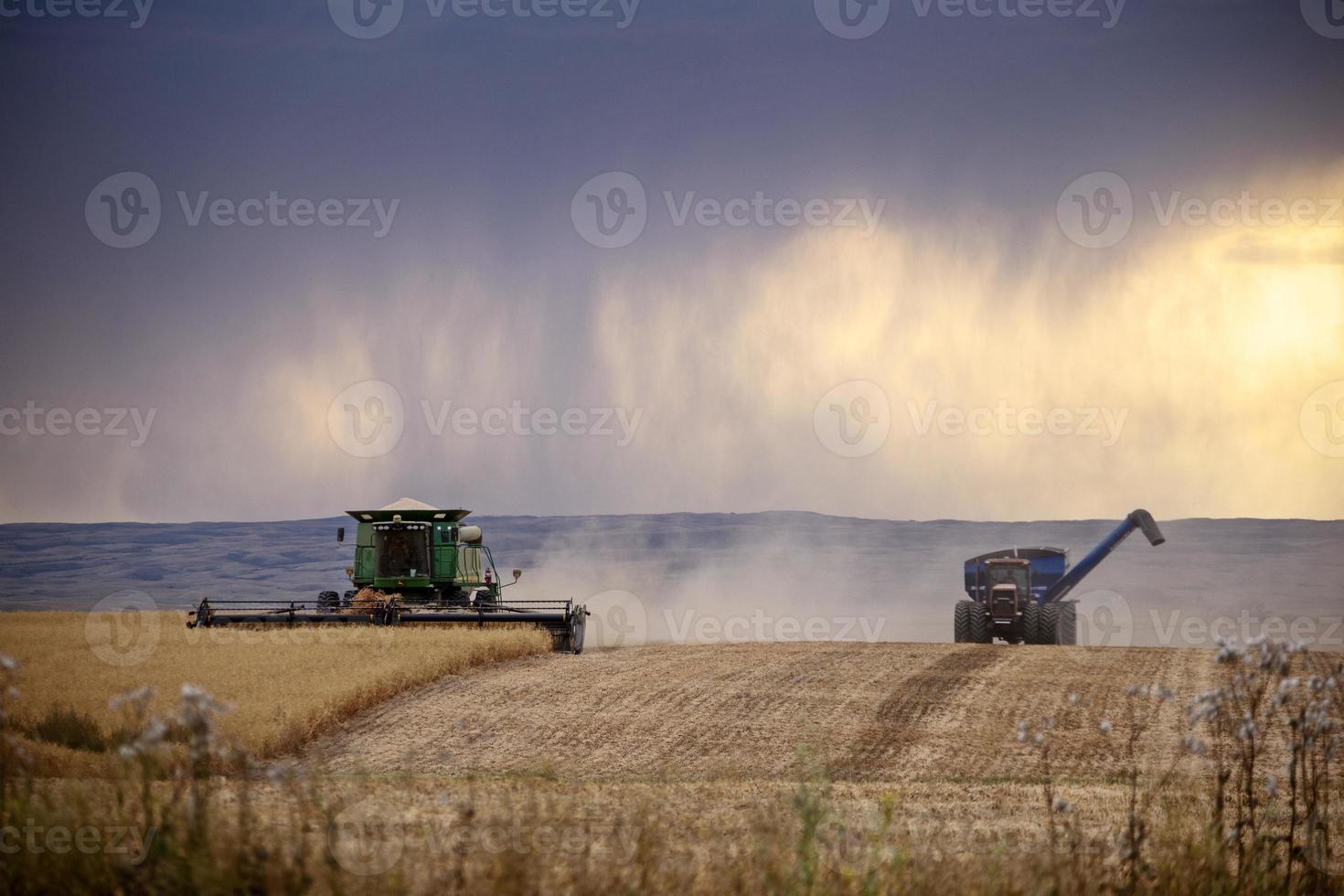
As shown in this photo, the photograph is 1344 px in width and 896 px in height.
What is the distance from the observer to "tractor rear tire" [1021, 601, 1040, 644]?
35.2 metres

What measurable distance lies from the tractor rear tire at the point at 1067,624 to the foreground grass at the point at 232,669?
1606 cm

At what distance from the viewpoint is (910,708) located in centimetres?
2225

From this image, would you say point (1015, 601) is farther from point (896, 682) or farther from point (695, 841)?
point (695, 841)

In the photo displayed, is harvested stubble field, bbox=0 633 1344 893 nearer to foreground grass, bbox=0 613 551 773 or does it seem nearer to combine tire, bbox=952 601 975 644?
foreground grass, bbox=0 613 551 773

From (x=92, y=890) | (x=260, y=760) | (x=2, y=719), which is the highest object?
(x=2, y=719)

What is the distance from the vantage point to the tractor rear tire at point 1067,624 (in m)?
36.2

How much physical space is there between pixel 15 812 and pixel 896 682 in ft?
65.2

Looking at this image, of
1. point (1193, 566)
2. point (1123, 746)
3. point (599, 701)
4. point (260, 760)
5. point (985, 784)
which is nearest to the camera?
point (985, 784)

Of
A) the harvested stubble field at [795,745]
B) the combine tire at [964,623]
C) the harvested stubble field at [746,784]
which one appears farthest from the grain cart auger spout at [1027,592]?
the harvested stubble field at [795,745]

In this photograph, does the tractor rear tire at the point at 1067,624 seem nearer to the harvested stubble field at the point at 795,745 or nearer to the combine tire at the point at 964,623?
the combine tire at the point at 964,623

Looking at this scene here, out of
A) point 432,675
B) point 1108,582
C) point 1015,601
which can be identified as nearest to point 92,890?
point 432,675

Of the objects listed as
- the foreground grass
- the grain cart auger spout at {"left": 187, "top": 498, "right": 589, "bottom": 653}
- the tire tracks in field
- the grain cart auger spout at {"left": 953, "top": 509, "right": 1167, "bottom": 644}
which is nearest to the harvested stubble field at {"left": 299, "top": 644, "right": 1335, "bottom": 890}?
the tire tracks in field

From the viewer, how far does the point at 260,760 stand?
17.4m

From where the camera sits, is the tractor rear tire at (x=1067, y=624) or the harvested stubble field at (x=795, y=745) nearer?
the harvested stubble field at (x=795, y=745)
